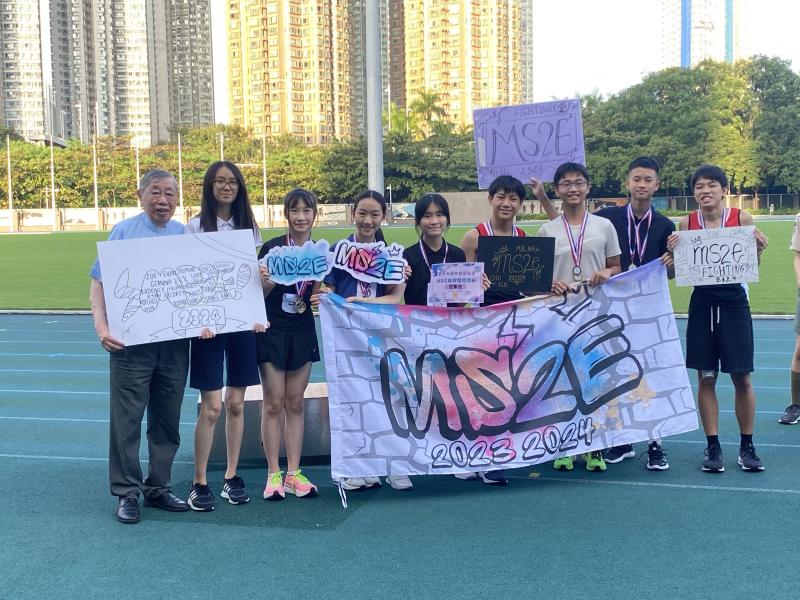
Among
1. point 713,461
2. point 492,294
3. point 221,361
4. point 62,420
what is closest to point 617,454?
point 713,461

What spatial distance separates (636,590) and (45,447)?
4.14 metres

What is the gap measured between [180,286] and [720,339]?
9.89 feet

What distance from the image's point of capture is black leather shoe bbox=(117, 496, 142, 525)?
4453 mm

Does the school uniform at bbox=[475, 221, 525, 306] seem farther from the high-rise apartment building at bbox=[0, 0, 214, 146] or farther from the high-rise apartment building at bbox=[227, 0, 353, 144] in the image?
the high-rise apartment building at bbox=[227, 0, 353, 144]

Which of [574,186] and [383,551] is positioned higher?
[574,186]

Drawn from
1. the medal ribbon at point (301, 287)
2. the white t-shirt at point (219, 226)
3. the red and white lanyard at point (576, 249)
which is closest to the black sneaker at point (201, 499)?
the medal ribbon at point (301, 287)

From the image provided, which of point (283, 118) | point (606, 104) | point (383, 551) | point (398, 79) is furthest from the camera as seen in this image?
point (398, 79)

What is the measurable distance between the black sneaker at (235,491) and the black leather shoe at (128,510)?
1.50 feet

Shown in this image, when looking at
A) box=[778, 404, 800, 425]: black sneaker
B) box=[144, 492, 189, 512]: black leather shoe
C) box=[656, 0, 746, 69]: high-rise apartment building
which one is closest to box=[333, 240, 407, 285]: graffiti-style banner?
box=[144, 492, 189, 512]: black leather shoe

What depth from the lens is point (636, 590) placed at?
355cm

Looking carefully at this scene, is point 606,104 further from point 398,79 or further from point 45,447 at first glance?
point 45,447

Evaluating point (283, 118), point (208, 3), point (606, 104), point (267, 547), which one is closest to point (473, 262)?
point (267, 547)

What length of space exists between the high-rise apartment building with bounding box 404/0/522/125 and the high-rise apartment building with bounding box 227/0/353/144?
8304mm

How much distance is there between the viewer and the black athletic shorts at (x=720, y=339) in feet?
17.0
